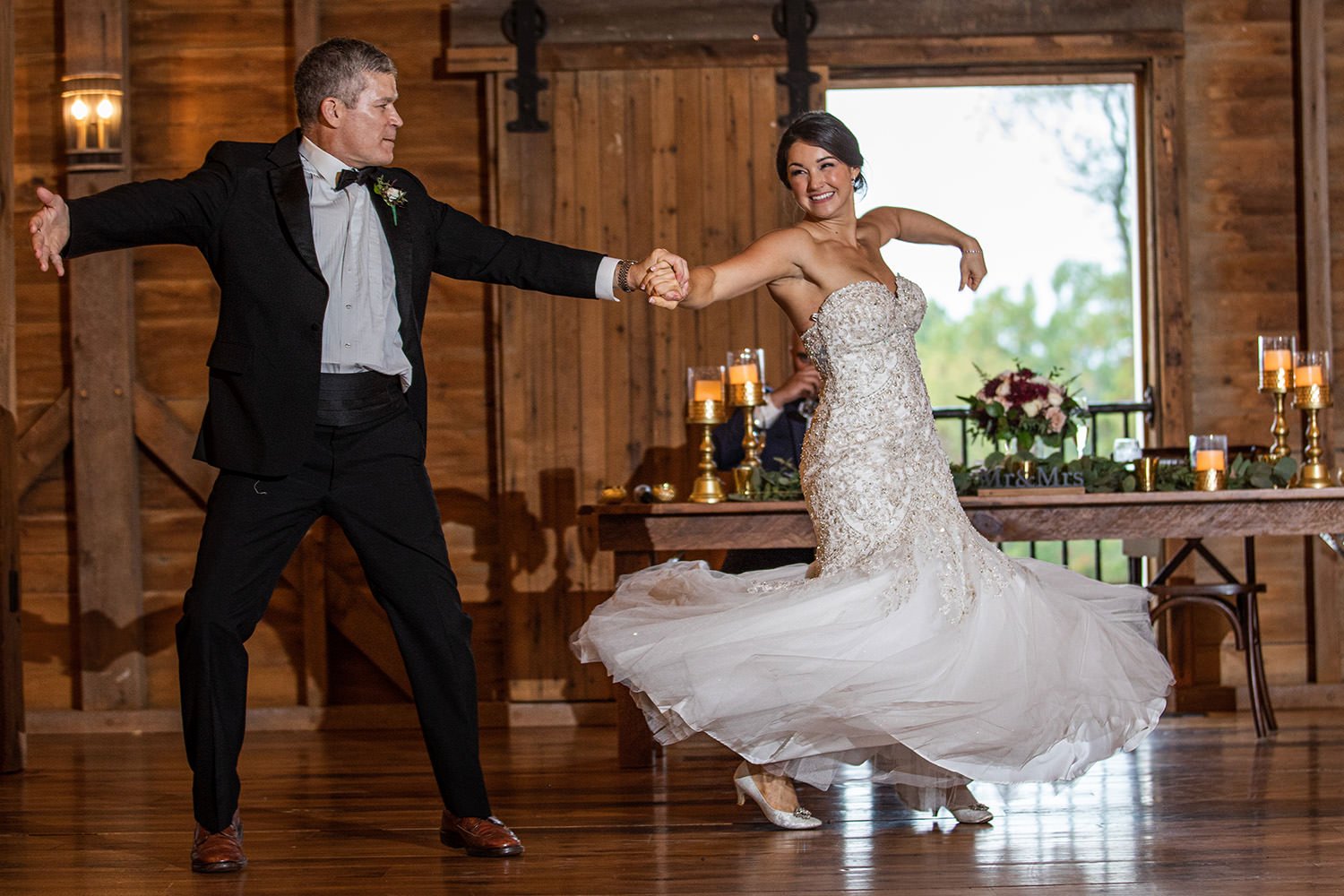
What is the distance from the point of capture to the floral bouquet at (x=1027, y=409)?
188 inches

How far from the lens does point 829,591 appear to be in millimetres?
3271

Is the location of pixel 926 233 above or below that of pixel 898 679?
above

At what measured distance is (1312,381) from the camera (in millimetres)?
4914

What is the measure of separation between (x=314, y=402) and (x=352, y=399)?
11 cm

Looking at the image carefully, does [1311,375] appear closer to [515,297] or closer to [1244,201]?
[1244,201]

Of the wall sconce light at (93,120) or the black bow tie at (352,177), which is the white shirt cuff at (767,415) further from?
the wall sconce light at (93,120)

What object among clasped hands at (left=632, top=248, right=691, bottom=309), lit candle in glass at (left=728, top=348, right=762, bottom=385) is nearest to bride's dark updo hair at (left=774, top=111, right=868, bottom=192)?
clasped hands at (left=632, top=248, right=691, bottom=309)

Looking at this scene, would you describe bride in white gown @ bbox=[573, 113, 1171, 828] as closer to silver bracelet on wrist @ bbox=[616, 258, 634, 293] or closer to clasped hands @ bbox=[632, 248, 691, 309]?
clasped hands @ bbox=[632, 248, 691, 309]

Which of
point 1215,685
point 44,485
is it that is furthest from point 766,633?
point 44,485

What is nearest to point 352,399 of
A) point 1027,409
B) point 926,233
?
point 926,233

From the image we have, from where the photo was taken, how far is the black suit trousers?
3.04 metres

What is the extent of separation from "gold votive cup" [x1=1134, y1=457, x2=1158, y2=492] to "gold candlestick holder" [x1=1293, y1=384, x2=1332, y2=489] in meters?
0.51

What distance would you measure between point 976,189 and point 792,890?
9221 millimetres

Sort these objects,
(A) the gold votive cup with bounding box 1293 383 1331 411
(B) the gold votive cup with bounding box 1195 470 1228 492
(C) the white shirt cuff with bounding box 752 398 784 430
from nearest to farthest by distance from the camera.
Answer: (B) the gold votive cup with bounding box 1195 470 1228 492
(A) the gold votive cup with bounding box 1293 383 1331 411
(C) the white shirt cuff with bounding box 752 398 784 430
